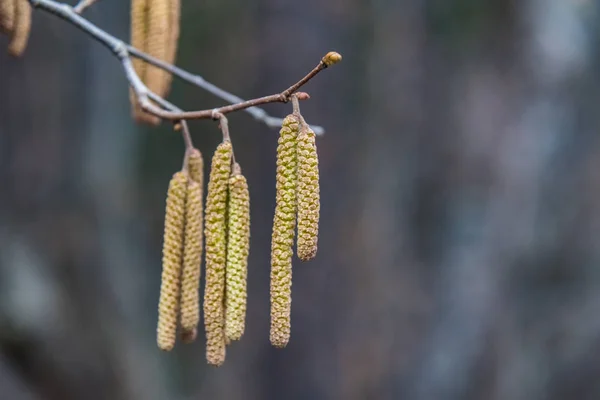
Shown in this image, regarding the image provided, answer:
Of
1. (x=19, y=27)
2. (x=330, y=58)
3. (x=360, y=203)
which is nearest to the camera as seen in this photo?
(x=330, y=58)

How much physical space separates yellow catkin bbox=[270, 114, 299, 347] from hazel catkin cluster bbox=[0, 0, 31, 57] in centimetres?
33

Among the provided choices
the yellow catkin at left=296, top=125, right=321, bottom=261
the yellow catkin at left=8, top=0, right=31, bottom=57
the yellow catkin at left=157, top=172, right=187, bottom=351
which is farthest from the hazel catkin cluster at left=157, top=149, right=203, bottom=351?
the yellow catkin at left=8, top=0, right=31, bottom=57

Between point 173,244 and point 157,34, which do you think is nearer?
point 173,244

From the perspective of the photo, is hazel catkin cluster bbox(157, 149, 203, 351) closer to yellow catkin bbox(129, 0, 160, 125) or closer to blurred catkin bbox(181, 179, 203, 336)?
blurred catkin bbox(181, 179, 203, 336)

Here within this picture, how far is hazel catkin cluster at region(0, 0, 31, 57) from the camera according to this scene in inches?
21.8

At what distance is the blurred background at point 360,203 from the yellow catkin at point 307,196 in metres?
1.25

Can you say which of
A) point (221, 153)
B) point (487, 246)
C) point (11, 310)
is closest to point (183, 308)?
point (221, 153)

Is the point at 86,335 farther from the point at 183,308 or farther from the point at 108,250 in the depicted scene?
the point at 183,308

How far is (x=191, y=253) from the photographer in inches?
19.9

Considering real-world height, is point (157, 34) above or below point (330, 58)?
above

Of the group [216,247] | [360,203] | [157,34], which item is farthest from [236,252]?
[360,203]

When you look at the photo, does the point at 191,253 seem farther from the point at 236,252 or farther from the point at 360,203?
the point at 360,203

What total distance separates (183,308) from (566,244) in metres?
1.61

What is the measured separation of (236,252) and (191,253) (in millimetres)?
68
